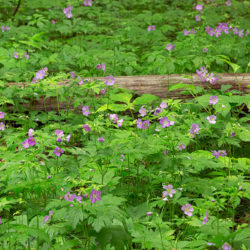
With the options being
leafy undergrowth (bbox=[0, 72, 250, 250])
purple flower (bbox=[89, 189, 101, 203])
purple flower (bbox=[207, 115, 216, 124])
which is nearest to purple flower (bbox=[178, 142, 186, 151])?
leafy undergrowth (bbox=[0, 72, 250, 250])

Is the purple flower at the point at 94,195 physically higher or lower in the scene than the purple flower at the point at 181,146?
higher

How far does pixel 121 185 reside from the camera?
2959 millimetres

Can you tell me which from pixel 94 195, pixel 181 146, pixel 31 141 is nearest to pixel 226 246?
pixel 94 195

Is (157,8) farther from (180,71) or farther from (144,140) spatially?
(144,140)

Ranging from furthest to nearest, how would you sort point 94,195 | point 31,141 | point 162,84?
point 162,84 → point 31,141 → point 94,195

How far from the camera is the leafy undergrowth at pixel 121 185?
2104 millimetres

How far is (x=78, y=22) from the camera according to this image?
20.7 feet

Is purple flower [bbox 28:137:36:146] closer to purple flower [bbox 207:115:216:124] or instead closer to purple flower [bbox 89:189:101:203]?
purple flower [bbox 89:189:101:203]

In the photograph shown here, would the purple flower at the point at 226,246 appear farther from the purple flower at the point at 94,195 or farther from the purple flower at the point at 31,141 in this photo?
the purple flower at the point at 31,141

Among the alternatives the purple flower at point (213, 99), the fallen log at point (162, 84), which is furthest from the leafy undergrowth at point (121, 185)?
the fallen log at point (162, 84)

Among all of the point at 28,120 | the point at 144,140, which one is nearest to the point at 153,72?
the point at 28,120

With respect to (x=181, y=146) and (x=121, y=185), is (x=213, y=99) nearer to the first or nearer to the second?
(x=181, y=146)

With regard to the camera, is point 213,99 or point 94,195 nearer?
point 94,195

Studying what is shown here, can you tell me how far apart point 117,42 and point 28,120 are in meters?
2.04
